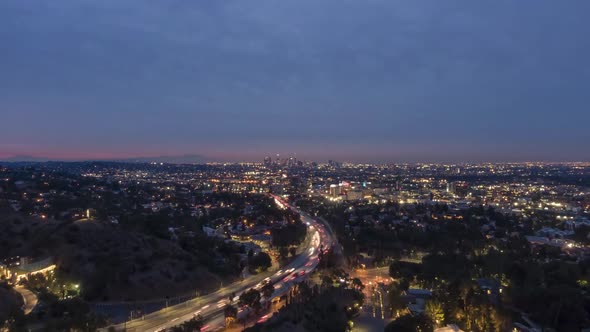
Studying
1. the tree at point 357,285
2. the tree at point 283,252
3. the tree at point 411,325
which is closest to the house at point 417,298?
the tree at point 357,285

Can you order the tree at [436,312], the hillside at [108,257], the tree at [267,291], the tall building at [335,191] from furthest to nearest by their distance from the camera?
the tall building at [335,191], the hillside at [108,257], the tree at [267,291], the tree at [436,312]

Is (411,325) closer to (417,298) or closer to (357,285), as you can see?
(417,298)

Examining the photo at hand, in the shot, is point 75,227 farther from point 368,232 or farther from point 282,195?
point 282,195

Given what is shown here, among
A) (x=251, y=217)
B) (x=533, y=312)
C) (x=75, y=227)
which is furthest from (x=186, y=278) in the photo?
(x=251, y=217)

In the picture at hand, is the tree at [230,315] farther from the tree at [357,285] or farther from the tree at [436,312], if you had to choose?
the tree at [436,312]

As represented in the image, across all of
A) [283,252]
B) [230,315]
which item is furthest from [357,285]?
[283,252]

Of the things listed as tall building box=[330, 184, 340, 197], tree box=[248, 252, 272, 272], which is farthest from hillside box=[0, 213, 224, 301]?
tall building box=[330, 184, 340, 197]

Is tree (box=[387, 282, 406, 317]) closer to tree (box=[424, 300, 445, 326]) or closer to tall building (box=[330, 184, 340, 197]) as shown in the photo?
tree (box=[424, 300, 445, 326])
